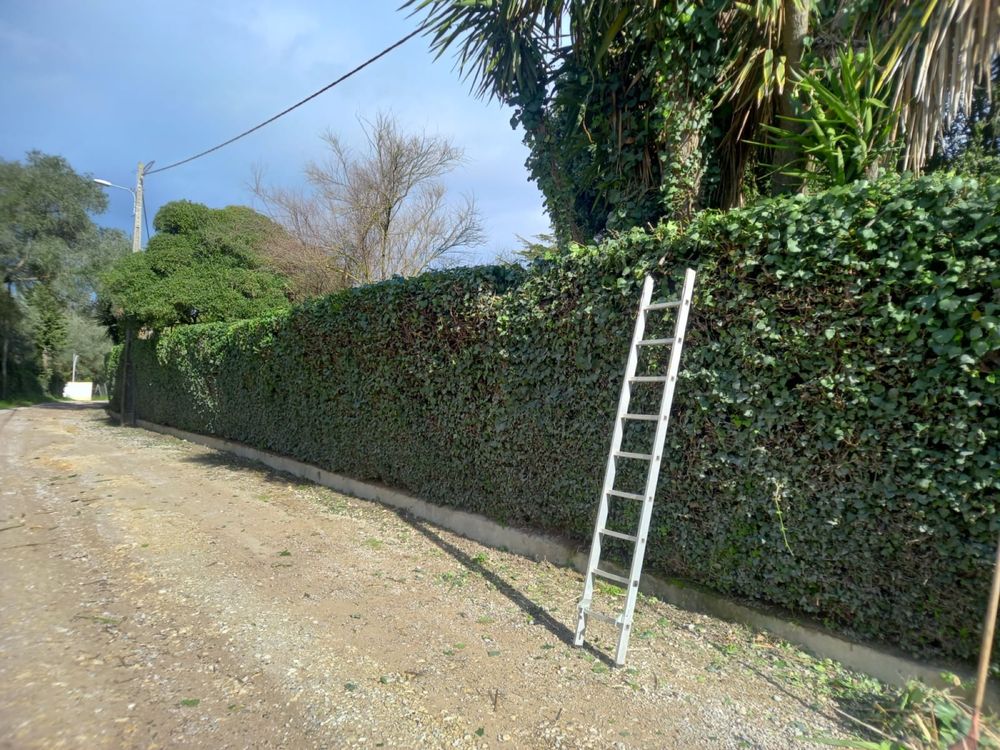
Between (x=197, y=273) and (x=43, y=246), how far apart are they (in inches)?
687

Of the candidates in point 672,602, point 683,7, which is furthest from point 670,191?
point 672,602

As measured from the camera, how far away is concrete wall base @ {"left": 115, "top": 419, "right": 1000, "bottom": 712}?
11.7 feet

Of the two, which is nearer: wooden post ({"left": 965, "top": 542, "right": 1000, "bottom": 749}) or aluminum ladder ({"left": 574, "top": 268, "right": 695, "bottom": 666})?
wooden post ({"left": 965, "top": 542, "right": 1000, "bottom": 749})

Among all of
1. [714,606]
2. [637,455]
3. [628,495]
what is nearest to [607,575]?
[628,495]

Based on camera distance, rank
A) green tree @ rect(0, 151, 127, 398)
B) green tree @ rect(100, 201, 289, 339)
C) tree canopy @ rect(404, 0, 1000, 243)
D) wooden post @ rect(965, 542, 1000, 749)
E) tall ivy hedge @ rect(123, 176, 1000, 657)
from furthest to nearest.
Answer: green tree @ rect(0, 151, 127, 398)
green tree @ rect(100, 201, 289, 339)
tree canopy @ rect(404, 0, 1000, 243)
tall ivy hedge @ rect(123, 176, 1000, 657)
wooden post @ rect(965, 542, 1000, 749)

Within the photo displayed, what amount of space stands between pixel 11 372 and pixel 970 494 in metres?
44.1

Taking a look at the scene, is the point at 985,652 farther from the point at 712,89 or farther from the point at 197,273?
the point at 197,273

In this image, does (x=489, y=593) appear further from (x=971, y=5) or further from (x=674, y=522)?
(x=971, y=5)

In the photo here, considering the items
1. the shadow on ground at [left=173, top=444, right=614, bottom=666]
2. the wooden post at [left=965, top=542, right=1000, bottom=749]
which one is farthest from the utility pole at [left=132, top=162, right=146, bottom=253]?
the wooden post at [left=965, top=542, right=1000, bottom=749]

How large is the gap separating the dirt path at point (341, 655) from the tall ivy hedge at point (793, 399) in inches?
24.0

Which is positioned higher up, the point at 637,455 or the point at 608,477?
the point at 637,455

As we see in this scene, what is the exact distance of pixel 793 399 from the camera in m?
4.05

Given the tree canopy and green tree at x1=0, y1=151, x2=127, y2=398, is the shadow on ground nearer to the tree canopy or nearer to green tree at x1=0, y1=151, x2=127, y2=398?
the tree canopy

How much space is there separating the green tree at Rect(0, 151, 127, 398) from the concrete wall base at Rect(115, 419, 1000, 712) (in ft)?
101
